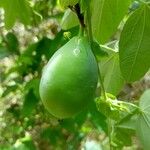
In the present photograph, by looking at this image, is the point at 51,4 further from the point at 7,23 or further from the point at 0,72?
the point at 7,23

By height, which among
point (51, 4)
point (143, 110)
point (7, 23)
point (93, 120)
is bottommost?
point (93, 120)

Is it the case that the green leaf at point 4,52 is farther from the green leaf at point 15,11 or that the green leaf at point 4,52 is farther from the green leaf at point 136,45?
the green leaf at point 136,45

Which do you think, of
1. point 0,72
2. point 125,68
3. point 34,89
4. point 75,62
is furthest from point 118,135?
point 0,72

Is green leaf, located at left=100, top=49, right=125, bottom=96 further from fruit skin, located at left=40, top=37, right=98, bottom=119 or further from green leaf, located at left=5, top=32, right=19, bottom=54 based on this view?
green leaf, located at left=5, top=32, right=19, bottom=54

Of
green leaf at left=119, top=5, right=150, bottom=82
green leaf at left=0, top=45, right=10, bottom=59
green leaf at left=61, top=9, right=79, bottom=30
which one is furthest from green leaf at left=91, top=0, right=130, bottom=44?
green leaf at left=0, top=45, right=10, bottom=59

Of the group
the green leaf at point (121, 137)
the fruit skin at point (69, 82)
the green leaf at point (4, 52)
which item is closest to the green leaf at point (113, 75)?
the green leaf at point (121, 137)

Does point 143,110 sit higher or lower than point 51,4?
higher

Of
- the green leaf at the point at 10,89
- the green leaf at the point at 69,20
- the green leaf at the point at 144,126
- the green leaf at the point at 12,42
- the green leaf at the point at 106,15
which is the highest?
the green leaf at the point at 106,15
